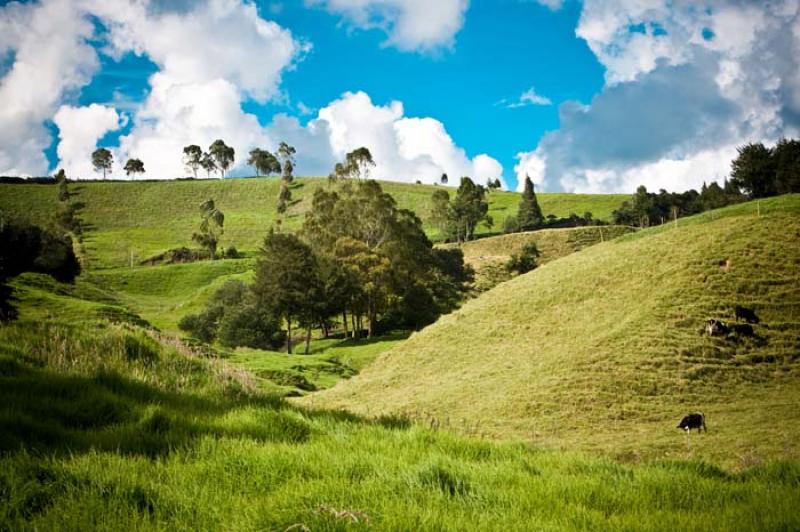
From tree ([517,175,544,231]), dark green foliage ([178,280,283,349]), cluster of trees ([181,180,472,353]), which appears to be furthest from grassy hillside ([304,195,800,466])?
tree ([517,175,544,231])

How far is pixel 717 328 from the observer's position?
3022 cm

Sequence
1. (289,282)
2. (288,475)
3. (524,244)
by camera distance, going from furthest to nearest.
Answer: (524,244)
(289,282)
(288,475)

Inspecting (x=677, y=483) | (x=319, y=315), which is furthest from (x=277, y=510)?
(x=319, y=315)

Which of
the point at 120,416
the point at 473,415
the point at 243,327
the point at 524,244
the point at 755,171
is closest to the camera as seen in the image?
the point at 120,416

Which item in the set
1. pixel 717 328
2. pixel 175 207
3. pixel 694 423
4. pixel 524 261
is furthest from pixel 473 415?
pixel 175 207

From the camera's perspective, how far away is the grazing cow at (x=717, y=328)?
3006 cm

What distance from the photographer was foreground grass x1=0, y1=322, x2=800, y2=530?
4199 millimetres

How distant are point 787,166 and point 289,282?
81835mm

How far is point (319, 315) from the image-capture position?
6662 centimetres

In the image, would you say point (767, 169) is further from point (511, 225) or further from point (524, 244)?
point (511, 225)

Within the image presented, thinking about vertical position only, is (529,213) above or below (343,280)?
above

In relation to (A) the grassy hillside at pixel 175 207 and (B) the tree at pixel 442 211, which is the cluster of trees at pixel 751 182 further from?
(B) the tree at pixel 442 211

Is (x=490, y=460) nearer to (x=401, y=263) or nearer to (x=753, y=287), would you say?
(x=753, y=287)

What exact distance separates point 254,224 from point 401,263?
90.8m
